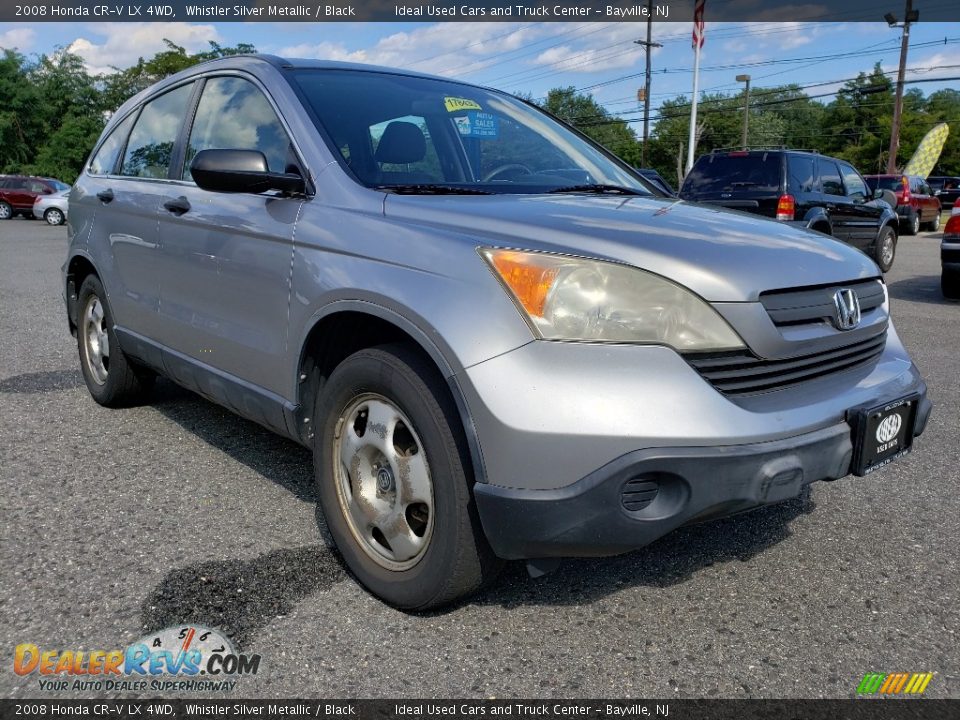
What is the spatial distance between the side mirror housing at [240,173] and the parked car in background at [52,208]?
28973mm

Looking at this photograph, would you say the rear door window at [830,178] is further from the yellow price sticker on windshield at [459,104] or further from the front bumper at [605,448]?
the front bumper at [605,448]

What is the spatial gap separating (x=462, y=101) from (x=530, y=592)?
2.18 meters

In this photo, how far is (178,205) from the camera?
11.8ft

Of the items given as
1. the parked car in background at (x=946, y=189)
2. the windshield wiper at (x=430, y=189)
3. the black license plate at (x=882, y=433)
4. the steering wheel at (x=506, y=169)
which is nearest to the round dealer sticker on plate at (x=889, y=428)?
the black license plate at (x=882, y=433)

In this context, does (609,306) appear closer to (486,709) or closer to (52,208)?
(486,709)

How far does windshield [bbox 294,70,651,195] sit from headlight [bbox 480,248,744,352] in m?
0.84

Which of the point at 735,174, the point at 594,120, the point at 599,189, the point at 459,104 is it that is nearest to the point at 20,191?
the point at 735,174

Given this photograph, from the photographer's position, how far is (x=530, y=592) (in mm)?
2730

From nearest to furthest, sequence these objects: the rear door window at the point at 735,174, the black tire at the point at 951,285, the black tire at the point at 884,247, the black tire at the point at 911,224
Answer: the black tire at the point at 951,285 → the rear door window at the point at 735,174 → the black tire at the point at 884,247 → the black tire at the point at 911,224

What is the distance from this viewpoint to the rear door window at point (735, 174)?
1087cm

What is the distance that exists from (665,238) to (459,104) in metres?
1.67

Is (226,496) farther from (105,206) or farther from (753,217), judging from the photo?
(753,217)

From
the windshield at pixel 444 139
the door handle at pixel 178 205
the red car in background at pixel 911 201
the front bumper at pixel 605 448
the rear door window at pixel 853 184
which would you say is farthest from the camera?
the red car in background at pixel 911 201

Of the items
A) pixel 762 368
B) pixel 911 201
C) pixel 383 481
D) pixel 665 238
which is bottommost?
pixel 911 201
